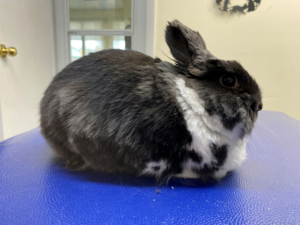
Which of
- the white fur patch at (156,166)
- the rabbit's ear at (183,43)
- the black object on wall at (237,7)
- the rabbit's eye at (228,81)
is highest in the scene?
the black object on wall at (237,7)

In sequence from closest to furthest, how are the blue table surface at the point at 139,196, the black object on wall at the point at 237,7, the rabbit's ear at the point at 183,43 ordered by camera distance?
the blue table surface at the point at 139,196 → the rabbit's ear at the point at 183,43 → the black object on wall at the point at 237,7

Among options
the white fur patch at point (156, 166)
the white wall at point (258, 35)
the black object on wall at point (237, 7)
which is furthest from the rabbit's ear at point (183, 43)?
the black object on wall at point (237, 7)

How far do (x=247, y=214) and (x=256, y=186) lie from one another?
15 cm

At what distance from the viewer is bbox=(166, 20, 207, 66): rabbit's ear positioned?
1.95 ft

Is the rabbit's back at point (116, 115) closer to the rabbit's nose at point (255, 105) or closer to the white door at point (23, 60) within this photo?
the rabbit's nose at point (255, 105)

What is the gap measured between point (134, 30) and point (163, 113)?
59.3 inches

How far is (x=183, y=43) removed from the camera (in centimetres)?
62

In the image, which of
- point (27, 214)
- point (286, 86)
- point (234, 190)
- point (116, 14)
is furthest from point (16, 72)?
point (286, 86)

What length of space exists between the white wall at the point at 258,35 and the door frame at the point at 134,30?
72 millimetres

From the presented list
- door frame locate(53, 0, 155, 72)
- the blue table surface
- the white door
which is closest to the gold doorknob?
the white door

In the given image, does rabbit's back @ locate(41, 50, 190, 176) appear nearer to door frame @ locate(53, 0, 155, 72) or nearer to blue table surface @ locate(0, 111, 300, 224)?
blue table surface @ locate(0, 111, 300, 224)

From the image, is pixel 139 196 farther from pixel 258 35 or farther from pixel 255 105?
pixel 258 35

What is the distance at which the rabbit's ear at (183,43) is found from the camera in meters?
0.59

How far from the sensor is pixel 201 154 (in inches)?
23.0
